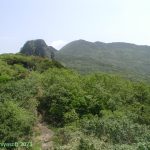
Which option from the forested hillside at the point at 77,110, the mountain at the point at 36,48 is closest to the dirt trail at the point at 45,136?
the forested hillside at the point at 77,110

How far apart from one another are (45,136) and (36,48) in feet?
212

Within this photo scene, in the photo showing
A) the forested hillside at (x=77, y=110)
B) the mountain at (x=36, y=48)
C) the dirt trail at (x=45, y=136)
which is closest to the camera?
the forested hillside at (x=77, y=110)

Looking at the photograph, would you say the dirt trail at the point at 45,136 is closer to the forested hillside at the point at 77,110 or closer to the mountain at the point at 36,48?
the forested hillside at the point at 77,110

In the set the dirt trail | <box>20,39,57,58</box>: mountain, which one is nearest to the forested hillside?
the dirt trail

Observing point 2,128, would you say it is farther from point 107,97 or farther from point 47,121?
point 107,97

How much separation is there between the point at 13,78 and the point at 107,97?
12915 mm

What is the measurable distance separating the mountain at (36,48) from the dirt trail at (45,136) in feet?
192

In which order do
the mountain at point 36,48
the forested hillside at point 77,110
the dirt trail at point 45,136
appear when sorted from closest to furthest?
the forested hillside at point 77,110 < the dirt trail at point 45,136 < the mountain at point 36,48

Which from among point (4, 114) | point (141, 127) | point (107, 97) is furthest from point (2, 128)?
point (107, 97)

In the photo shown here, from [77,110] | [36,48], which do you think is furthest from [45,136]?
[36,48]

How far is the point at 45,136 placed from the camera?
34000mm

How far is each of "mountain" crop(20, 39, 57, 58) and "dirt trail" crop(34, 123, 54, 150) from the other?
5848 cm

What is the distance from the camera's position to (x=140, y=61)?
195 m

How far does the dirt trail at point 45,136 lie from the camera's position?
30.9m
